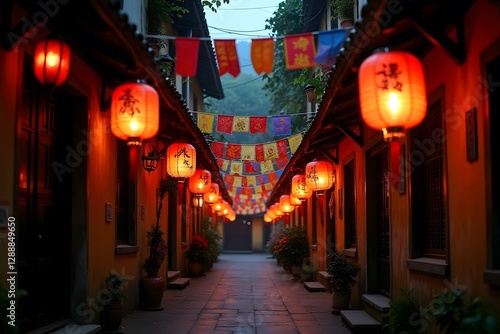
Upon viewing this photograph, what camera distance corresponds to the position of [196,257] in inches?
900

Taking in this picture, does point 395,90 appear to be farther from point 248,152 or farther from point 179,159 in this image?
point 248,152

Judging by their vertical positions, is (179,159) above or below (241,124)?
Result: below

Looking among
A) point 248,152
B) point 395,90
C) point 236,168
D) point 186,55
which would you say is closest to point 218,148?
point 248,152

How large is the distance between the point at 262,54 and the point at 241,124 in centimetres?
1104

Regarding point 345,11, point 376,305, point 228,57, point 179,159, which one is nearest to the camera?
point 376,305

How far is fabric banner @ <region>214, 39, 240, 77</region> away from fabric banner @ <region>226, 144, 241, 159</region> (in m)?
13.1

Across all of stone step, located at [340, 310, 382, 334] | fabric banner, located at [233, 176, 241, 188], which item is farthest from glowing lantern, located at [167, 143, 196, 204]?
fabric banner, located at [233, 176, 241, 188]

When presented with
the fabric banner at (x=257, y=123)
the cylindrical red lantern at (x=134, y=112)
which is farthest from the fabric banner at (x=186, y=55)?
the fabric banner at (x=257, y=123)

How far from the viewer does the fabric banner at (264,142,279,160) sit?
2314 centimetres

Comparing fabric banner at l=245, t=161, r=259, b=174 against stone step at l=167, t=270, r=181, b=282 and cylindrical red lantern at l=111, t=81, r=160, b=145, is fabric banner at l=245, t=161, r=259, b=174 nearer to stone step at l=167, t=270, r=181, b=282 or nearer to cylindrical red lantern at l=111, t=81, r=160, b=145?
stone step at l=167, t=270, r=181, b=282

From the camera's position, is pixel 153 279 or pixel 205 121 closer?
pixel 153 279

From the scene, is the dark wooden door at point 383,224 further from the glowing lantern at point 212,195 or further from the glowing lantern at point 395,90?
the glowing lantern at point 212,195

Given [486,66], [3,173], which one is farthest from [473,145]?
[3,173]

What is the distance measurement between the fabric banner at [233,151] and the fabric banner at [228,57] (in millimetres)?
13059
